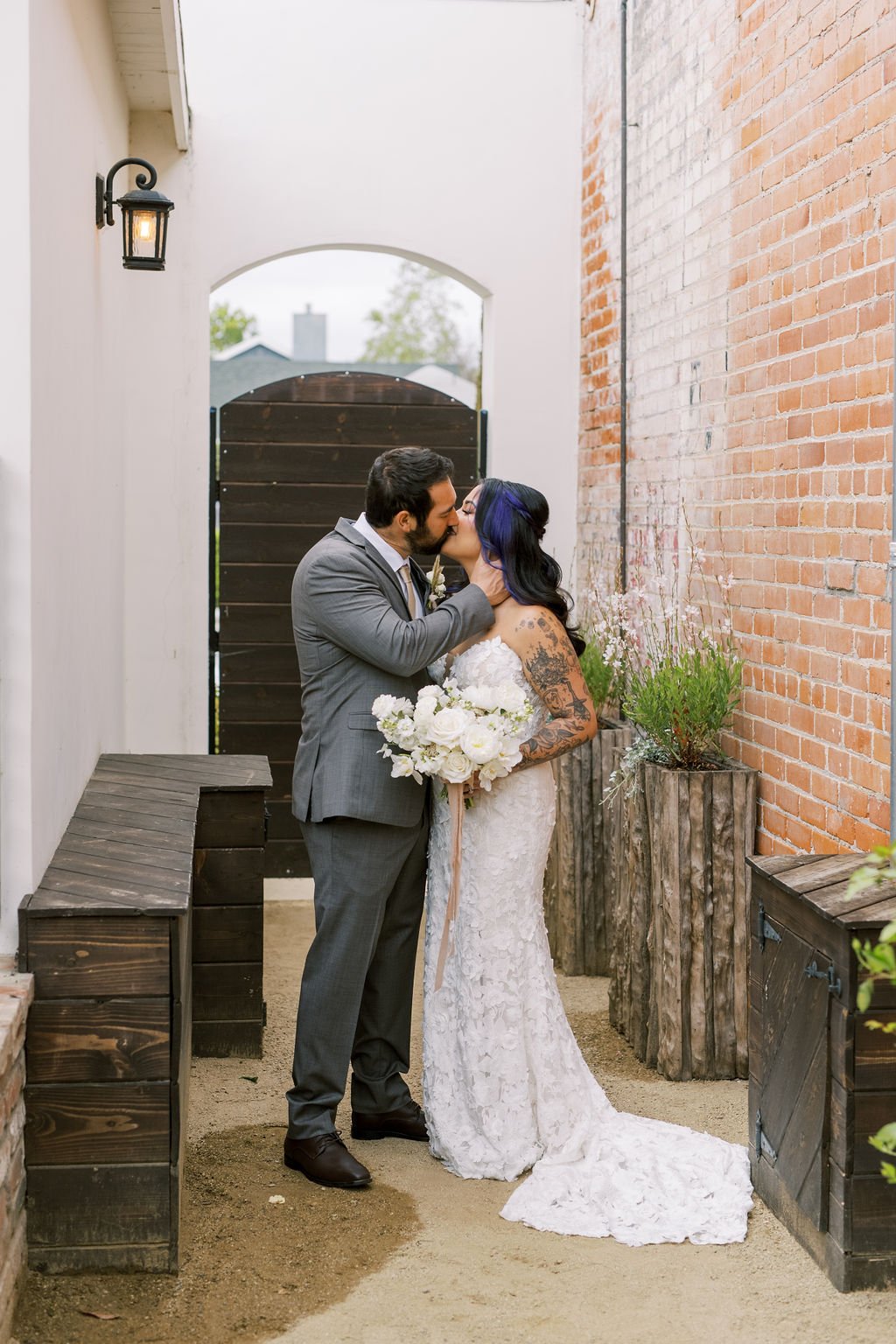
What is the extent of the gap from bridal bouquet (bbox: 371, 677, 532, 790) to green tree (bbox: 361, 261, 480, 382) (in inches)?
1672

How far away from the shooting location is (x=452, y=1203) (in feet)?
11.9

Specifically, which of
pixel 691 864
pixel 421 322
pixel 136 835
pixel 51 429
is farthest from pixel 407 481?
pixel 421 322

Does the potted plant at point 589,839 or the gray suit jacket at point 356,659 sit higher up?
the gray suit jacket at point 356,659

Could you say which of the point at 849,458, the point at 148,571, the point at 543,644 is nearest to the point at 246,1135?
the point at 543,644

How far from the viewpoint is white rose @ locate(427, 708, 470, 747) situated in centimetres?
357

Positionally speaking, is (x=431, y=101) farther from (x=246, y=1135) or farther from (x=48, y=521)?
(x=246, y=1135)

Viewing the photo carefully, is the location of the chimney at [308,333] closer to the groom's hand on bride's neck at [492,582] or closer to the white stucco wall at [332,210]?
the white stucco wall at [332,210]

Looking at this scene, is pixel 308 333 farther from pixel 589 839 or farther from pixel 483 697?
pixel 483 697

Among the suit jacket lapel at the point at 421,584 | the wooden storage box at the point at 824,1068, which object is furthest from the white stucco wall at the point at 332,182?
the wooden storage box at the point at 824,1068

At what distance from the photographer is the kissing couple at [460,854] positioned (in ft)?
12.2

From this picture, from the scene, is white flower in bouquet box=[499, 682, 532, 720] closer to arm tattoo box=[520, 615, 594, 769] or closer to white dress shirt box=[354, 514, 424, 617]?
arm tattoo box=[520, 615, 594, 769]

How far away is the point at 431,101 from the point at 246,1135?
475 centimetres

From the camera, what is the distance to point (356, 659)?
3.77m

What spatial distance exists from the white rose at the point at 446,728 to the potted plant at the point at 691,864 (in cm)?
117
